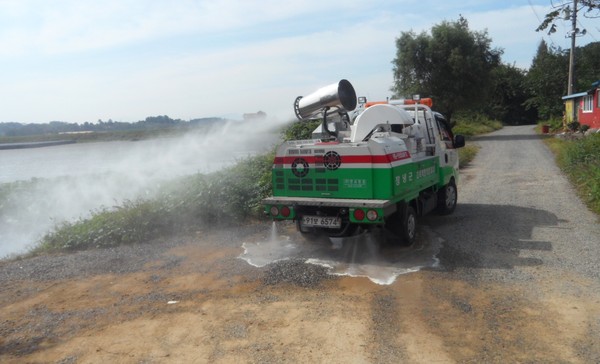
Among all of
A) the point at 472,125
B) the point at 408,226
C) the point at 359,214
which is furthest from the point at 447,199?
the point at 472,125

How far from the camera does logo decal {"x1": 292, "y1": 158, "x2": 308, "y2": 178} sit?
7.46 metres

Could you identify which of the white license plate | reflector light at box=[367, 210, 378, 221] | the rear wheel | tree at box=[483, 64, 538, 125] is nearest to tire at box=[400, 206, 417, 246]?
the rear wheel

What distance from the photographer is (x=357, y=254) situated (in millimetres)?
7535

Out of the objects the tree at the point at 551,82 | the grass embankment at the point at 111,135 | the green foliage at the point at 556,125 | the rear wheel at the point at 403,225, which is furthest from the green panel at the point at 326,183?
the tree at the point at 551,82

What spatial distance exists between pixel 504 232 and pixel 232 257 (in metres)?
4.79

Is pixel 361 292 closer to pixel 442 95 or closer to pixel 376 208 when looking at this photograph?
pixel 376 208

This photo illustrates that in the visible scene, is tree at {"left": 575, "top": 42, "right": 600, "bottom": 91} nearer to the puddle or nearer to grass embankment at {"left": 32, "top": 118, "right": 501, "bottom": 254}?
grass embankment at {"left": 32, "top": 118, "right": 501, "bottom": 254}

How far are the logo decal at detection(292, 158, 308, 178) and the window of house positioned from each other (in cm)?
3031

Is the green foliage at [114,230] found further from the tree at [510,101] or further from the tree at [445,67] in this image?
the tree at [510,101]

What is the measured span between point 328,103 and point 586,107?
102ft

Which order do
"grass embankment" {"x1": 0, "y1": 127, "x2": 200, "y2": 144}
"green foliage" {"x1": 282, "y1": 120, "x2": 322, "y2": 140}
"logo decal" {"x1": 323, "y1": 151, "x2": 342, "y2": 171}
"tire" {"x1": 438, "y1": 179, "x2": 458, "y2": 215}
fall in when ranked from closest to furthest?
"logo decal" {"x1": 323, "y1": 151, "x2": 342, "y2": 171}, "tire" {"x1": 438, "y1": 179, "x2": 458, "y2": 215}, "green foliage" {"x1": 282, "y1": 120, "x2": 322, "y2": 140}, "grass embankment" {"x1": 0, "y1": 127, "x2": 200, "y2": 144}

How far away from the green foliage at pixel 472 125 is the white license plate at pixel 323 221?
3536cm

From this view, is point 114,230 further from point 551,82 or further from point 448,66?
point 551,82

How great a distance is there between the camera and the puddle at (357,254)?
264 inches
